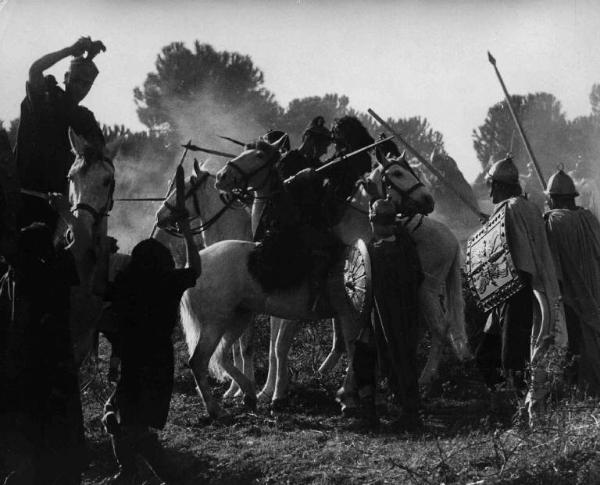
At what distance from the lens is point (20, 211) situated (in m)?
9.61

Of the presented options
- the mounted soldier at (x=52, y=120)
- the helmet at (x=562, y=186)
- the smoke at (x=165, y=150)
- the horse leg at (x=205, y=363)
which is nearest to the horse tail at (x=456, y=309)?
the helmet at (x=562, y=186)

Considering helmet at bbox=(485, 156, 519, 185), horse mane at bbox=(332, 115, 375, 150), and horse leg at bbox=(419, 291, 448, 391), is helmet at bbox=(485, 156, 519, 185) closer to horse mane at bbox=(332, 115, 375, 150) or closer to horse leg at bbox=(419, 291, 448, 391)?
horse leg at bbox=(419, 291, 448, 391)

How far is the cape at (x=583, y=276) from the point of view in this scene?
10.8 m

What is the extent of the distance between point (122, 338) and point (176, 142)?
38435 millimetres

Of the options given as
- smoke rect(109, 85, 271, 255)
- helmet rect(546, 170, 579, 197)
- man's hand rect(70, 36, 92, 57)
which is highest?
smoke rect(109, 85, 271, 255)

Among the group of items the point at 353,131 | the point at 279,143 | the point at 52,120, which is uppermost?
the point at 353,131

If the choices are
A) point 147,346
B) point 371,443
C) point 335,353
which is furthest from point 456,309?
point 147,346

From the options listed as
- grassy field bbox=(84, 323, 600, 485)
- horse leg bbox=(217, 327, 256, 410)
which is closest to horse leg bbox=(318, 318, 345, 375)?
grassy field bbox=(84, 323, 600, 485)

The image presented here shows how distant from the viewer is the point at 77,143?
970cm

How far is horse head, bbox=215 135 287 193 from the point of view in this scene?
12.5m

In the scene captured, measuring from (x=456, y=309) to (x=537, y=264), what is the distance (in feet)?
9.61

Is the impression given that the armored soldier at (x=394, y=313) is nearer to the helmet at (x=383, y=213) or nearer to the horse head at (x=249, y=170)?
the helmet at (x=383, y=213)

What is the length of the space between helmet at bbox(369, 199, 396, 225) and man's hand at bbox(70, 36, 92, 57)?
2.94 m

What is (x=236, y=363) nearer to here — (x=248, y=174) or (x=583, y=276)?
(x=248, y=174)
